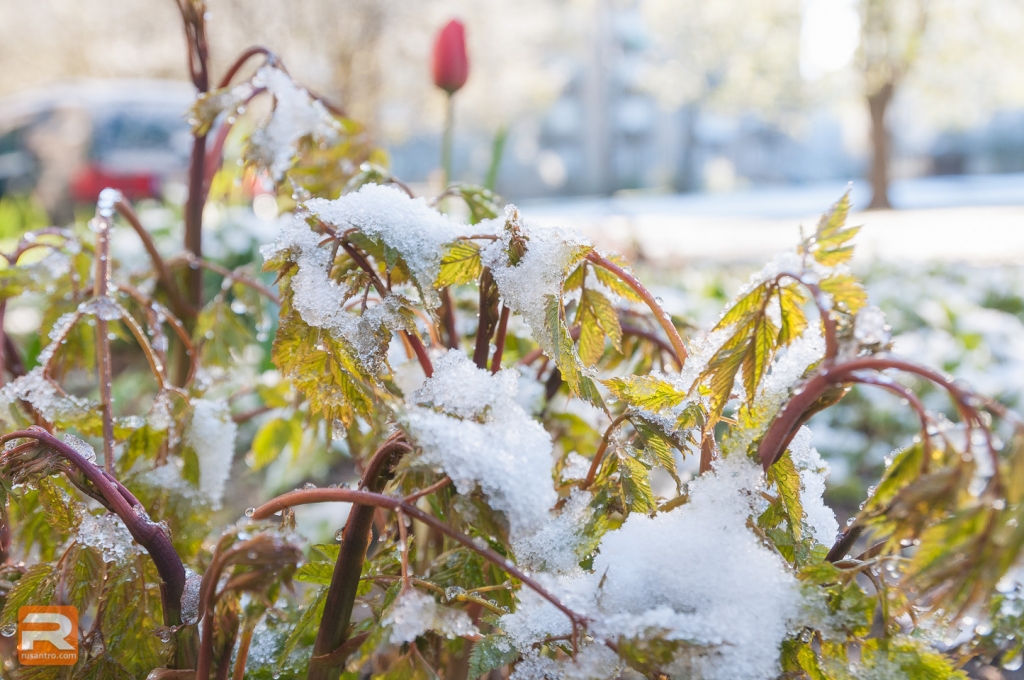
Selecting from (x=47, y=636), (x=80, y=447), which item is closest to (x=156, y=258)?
(x=80, y=447)

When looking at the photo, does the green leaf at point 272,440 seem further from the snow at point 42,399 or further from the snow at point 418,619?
the snow at point 418,619

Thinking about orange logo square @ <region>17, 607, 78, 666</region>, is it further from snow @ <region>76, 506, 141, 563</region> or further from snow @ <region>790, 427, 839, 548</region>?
snow @ <region>790, 427, 839, 548</region>

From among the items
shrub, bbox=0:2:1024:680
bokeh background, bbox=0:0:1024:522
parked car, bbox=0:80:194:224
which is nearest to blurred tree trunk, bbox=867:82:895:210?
bokeh background, bbox=0:0:1024:522

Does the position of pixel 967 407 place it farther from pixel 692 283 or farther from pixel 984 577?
pixel 692 283

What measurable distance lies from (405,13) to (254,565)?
9932mm

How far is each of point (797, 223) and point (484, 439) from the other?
4272mm

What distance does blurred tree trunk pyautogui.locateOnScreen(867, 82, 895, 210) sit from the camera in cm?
1203

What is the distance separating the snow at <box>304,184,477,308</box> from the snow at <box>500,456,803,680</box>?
0.19 m

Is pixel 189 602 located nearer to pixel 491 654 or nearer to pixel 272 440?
pixel 491 654

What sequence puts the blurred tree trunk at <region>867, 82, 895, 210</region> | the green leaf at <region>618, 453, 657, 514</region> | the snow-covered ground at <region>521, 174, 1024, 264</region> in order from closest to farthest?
1. the green leaf at <region>618, 453, 657, 514</region>
2. the snow-covered ground at <region>521, 174, 1024, 264</region>
3. the blurred tree trunk at <region>867, 82, 895, 210</region>

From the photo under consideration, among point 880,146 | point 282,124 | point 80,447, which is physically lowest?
point 80,447

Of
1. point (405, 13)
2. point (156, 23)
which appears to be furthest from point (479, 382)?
point (156, 23)

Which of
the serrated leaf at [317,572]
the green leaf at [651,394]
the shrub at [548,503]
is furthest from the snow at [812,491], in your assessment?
the serrated leaf at [317,572]

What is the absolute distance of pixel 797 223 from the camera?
14.2ft
